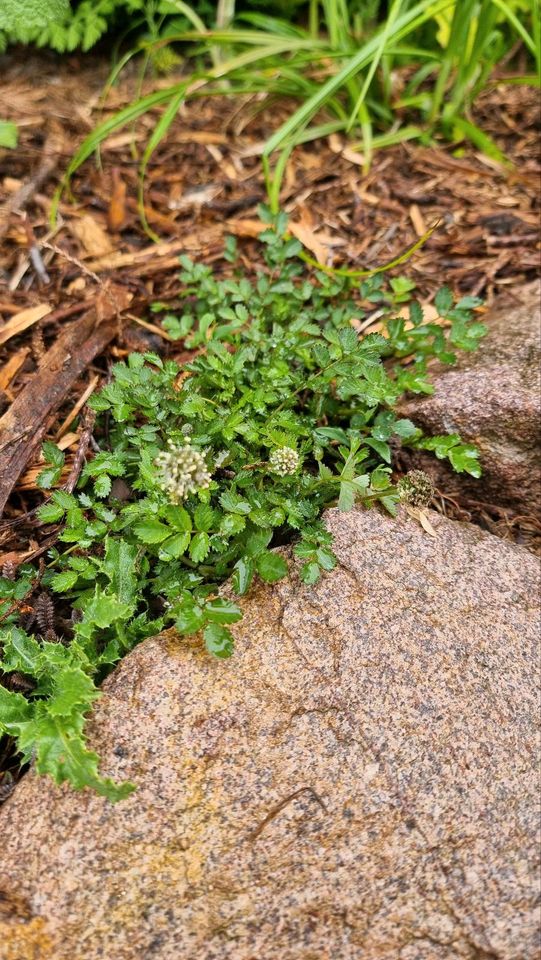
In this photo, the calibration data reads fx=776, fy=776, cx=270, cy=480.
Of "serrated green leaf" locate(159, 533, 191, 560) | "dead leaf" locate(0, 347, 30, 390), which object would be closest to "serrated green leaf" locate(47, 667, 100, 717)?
"serrated green leaf" locate(159, 533, 191, 560)

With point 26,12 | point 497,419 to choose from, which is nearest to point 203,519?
point 497,419

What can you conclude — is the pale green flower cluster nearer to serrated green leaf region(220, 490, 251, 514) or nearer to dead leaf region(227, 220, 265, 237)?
serrated green leaf region(220, 490, 251, 514)

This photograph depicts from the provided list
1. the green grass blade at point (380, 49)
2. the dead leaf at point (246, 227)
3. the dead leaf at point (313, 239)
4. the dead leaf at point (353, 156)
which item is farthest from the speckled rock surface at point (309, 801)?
the dead leaf at point (353, 156)

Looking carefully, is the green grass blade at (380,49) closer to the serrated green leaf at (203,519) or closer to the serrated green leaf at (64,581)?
the serrated green leaf at (203,519)

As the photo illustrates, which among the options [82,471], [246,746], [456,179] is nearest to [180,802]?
[246,746]

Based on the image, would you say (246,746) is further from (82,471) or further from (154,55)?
(154,55)

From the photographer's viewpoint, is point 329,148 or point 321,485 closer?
point 321,485
